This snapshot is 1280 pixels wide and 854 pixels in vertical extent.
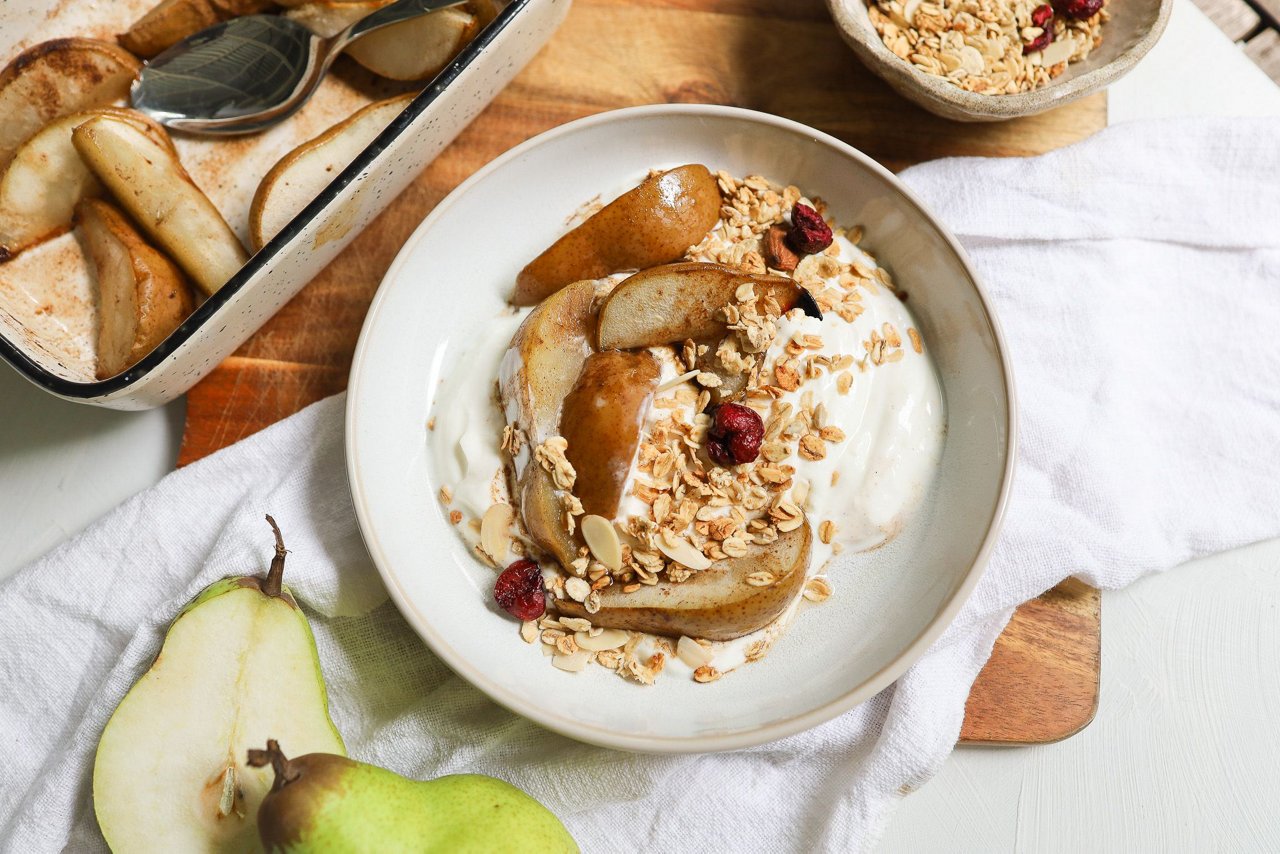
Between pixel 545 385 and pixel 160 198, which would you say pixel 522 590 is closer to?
pixel 545 385

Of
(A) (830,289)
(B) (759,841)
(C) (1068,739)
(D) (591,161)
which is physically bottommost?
(C) (1068,739)

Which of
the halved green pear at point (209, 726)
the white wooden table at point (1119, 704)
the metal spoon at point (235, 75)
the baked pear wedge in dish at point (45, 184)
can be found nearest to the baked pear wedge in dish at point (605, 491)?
the halved green pear at point (209, 726)

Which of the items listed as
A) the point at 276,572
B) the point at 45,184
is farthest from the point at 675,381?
the point at 45,184

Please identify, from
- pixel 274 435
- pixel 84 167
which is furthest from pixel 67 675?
pixel 84 167

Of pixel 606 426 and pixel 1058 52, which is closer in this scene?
pixel 606 426

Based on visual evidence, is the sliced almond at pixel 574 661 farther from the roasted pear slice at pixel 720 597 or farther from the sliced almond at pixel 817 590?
the sliced almond at pixel 817 590

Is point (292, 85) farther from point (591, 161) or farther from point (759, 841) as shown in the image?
point (759, 841)

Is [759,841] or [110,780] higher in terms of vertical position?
[110,780]

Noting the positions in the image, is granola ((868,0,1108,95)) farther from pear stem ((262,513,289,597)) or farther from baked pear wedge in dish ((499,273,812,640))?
pear stem ((262,513,289,597))
